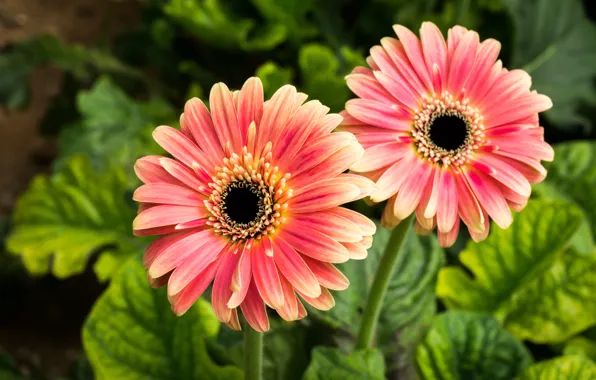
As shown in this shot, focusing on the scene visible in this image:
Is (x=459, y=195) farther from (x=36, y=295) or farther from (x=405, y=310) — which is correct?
(x=36, y=295)

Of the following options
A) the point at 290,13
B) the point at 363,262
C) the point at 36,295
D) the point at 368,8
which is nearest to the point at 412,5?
the point at 368,8

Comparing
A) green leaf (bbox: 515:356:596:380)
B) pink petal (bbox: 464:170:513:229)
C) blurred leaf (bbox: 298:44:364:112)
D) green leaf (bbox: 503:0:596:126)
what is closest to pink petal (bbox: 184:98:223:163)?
pink petal (bbox: 464:170:513:229)

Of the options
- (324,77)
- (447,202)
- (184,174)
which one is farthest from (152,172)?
(324,77)

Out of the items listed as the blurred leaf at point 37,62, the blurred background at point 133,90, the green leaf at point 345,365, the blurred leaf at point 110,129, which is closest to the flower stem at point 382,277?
the green leaf at point 345,365

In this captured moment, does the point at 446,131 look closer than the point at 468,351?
Yes

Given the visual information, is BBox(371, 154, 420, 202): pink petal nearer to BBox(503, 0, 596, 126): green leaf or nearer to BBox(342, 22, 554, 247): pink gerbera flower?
BBox(342, 22, 554, 247): pink gerbera flower

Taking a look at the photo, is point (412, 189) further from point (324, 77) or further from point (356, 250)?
point (324, 77)

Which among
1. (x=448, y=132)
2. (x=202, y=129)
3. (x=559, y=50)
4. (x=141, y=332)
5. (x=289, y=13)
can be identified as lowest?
(x=141, y=332)
